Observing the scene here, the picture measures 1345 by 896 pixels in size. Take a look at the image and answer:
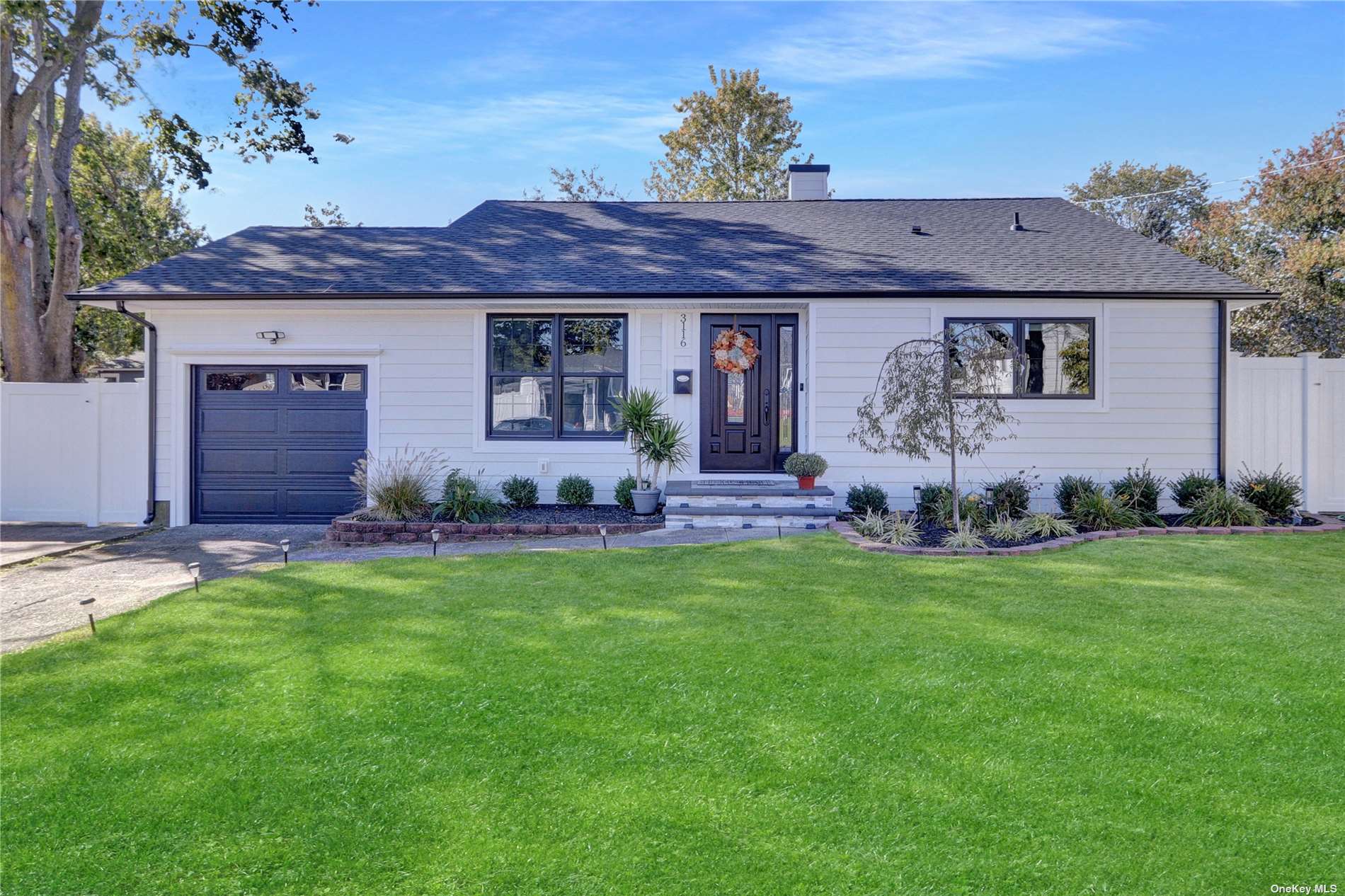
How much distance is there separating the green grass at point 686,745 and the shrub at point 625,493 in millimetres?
4264

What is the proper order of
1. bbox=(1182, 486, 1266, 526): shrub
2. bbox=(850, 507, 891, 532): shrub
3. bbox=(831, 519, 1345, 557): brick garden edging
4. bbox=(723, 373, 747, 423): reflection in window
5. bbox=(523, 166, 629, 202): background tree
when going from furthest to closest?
bbox=(523, 166, 629, 202): background tree, bbox=(723, 373, 747, 423): reflection in window, bbox=(1182, 486, 1266, 526): shrub, bbox=(850, 507, 891, 532): shrub, bbox=(831, 519, 1345, 557): brick garden edging

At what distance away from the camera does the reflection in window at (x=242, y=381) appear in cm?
1103

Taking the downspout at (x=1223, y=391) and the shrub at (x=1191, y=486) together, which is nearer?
the shrub at (x=1191, y=486)

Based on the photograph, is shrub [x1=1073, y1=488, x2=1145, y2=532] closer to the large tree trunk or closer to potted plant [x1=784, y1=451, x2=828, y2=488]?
potted plant [x1=784, y1=451, x2=828, y2=488]

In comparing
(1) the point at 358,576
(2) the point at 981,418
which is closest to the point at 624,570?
(1) the point at 358,576

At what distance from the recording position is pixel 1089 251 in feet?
38.8

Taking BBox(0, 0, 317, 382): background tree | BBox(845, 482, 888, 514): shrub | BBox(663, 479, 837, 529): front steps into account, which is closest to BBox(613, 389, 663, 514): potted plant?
BBox(663, 479, 837, 529): front steps

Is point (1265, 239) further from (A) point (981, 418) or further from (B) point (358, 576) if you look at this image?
(B) point (358, 576)

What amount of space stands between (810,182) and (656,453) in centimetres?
775

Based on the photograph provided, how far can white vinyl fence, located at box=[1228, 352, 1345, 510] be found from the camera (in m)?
10.6

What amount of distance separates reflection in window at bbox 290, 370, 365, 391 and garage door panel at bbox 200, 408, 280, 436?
502 millimetres

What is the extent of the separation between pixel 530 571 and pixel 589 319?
195 inches

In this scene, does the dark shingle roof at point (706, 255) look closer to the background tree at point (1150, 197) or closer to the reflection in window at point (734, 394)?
the reflection in window at point (734, 394)

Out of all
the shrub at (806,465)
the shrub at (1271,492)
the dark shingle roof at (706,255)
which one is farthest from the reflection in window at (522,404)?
the shrub at (1271,492)
